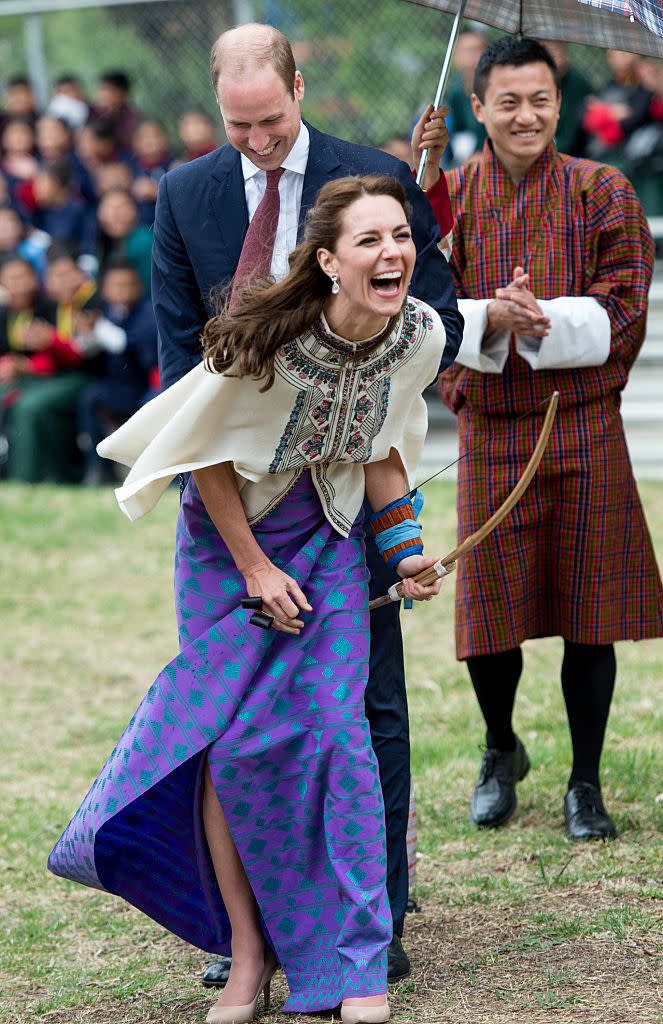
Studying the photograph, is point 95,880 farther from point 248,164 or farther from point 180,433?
point 248,164

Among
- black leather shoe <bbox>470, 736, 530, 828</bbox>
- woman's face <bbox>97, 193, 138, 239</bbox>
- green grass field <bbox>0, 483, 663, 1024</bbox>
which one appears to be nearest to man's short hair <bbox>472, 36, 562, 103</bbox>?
black leather shoe <bbox>470, 736, 530, 828</bbox>

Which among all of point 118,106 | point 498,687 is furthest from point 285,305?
point 118,106

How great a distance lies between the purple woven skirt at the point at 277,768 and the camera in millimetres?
3332

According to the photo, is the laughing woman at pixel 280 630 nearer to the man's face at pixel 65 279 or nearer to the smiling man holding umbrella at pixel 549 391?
the smiling man holding umbrella at pixel 549 391

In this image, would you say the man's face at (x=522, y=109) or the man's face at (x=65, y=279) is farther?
the man's face at (x=65, y=279)

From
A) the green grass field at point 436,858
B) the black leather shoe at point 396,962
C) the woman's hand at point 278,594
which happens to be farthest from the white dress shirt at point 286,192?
the green grass field at point 436,858

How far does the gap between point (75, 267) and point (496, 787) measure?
7.29 m

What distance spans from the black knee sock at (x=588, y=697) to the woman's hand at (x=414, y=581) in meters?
1.20

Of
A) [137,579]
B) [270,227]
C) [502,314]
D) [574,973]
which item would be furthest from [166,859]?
[137,579]

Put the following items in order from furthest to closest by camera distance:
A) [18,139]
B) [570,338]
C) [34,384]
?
[18,139], [34,384], [570,338]

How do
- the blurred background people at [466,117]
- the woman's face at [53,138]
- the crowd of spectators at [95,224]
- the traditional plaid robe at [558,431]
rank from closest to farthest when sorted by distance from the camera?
the traditional plaid robe at [558,431]
the blurred background people at [466,117]
the crowd of spectators at [95,224]
the woman's face at [53,138]

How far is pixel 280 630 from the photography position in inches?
133

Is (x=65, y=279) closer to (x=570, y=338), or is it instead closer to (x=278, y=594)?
(x=570, y=338)

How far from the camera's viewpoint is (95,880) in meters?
3.45
